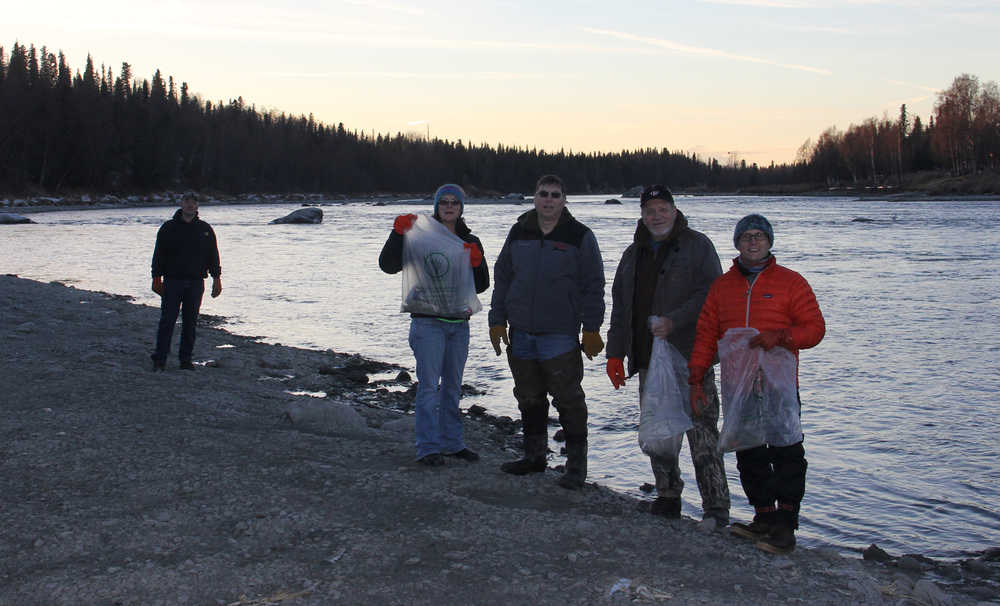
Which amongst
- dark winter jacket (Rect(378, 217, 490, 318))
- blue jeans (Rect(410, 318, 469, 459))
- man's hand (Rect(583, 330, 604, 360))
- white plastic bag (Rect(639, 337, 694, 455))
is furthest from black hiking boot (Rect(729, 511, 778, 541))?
dark winter jacket (Rect(378, 217, 490, 318))

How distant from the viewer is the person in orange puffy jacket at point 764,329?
4.28m

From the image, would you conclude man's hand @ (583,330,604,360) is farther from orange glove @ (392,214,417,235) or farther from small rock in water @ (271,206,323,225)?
small rock in water @ (271,206,323,225)

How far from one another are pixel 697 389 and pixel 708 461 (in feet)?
1.68

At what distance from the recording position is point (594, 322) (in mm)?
5145

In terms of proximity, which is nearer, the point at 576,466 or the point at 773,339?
the point at 773,339

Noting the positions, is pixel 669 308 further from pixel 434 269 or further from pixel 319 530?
pixel 319 530

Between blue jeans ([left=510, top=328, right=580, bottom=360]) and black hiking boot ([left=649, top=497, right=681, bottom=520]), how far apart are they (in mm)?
1090

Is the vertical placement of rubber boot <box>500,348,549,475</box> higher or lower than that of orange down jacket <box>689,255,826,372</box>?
lower

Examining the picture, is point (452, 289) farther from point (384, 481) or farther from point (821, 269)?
point (821, 269)

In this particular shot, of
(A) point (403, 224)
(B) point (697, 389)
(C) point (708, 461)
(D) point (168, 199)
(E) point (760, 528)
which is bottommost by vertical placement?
(E) point (760, 528)

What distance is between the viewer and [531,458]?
18.7 ft

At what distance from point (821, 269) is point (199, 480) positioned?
72.7ft

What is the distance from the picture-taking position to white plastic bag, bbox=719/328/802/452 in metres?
4.34

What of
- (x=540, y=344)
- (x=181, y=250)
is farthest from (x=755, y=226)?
(x=181, y=250)
